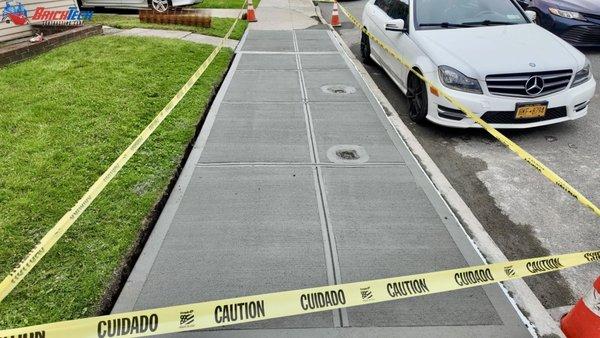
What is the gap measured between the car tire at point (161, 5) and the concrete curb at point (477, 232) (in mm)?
8787

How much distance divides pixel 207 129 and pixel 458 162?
304 cm

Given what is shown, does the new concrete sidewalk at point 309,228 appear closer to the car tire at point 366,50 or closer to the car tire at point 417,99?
the car tire at point 417,99

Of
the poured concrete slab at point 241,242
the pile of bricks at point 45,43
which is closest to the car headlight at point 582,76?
the poured concrete slab at point 241,242

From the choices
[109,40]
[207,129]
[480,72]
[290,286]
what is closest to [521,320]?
[290,286]

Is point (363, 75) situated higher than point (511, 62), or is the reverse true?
point (511, 62)

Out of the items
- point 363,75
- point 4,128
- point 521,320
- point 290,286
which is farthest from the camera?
point 363,75

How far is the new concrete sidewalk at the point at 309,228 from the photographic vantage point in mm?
2719

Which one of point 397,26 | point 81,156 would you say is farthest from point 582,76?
point 81,156

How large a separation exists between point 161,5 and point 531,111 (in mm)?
10914

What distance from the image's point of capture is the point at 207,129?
5.24 m

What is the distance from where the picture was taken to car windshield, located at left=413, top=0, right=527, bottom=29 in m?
5.80

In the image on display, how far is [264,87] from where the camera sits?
6.74 m

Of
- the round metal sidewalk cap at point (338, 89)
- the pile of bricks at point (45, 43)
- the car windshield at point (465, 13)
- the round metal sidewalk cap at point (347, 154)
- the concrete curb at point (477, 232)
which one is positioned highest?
the car windshield at point (465, 13)

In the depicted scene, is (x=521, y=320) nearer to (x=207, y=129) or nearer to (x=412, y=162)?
(x=412, y=162)
